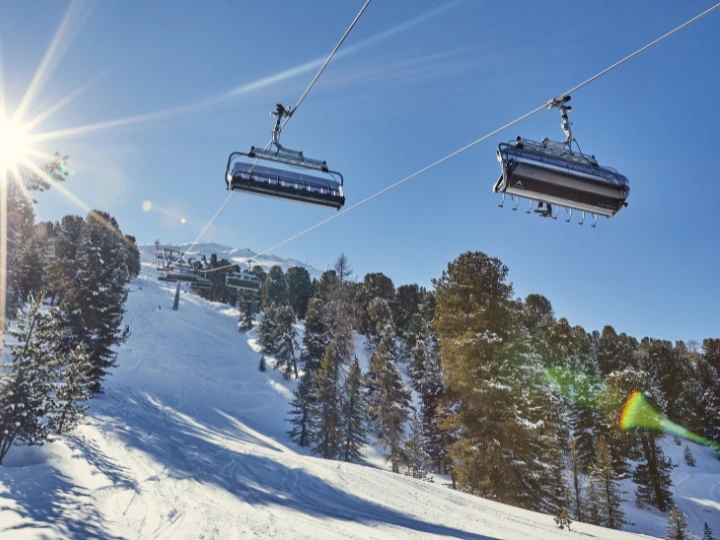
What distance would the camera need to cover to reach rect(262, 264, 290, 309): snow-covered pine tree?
77188mm

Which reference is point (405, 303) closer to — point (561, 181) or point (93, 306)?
point (93, 306)

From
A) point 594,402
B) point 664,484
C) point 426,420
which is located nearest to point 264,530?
point 426,420

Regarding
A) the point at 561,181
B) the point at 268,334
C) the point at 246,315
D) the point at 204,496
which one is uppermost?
the point at 246,315

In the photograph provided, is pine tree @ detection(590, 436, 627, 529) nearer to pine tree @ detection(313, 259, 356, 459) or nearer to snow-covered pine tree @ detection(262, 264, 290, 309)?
pine tree @ detection(313, 259, 356, 459)

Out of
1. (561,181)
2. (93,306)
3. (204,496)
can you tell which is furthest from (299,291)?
(561,181)

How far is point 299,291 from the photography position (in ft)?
263

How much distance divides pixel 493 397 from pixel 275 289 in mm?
68339

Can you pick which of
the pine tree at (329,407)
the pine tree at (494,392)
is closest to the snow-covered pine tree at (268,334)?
the pine tree at (329,407)

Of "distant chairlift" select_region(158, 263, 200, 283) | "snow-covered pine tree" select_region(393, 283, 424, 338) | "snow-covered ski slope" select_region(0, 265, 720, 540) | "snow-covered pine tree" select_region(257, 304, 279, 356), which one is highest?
"snow-covered pine tree" select_region(393, 283, 424, 338)

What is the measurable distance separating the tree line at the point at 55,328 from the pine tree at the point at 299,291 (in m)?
38.3

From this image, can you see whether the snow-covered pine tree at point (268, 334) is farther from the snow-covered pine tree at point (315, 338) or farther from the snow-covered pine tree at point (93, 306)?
the snow-covered pine tree at point (93, 306)

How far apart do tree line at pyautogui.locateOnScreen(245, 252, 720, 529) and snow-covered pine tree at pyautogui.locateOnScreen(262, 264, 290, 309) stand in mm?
14980

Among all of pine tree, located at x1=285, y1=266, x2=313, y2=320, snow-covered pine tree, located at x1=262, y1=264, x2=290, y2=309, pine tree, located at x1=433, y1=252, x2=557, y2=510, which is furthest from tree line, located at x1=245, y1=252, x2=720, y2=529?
pine tree, located at x1=285, y1=266, x2=313, y2=320

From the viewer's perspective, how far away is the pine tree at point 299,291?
79.4 meters
